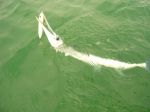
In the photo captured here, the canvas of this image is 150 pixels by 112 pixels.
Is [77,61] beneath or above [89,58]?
beneath

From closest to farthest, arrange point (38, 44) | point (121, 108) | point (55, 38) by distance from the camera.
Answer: point (121, 108)
point (55, 38)
point (38, 44)

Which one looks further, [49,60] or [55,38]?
[49,60]

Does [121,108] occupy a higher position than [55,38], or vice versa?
[55,38]

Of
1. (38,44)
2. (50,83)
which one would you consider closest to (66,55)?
(50,83)

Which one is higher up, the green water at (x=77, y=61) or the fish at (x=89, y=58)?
the fish at (x=89, y=58)

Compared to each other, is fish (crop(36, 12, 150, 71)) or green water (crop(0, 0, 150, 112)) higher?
fish (crop(36, 12, 150, 71))

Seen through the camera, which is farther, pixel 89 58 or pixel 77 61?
pixel 77 61

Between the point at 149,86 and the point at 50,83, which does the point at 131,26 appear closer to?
the point at 149,86

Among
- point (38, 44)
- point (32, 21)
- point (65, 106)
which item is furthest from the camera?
point (32, 21)
